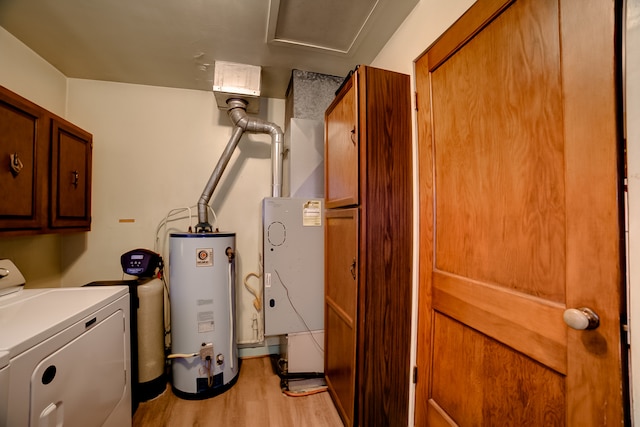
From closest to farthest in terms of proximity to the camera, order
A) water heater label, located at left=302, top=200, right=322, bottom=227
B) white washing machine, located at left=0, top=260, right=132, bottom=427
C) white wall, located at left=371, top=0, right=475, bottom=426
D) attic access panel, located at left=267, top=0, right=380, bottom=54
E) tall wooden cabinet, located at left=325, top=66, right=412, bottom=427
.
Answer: white washing machine, located at left=0, top=260, right=132, bottom=427, white wall, located at left=371, top=0, right=475, bottom=426, tall wooden cabinet, located at left=325, top=66, right=412, bottom=427, attic access panel, located at left=267, top=0, right=380, bottom=54, water heater label, located at left=302, top=200, right=322, bottom=227

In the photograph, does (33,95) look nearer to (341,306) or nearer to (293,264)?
(293,264)

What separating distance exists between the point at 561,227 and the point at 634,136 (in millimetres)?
256

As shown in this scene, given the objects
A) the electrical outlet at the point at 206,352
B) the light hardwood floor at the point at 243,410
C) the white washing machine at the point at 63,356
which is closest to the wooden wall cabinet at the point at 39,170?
the white washing machine at the point at 63,356

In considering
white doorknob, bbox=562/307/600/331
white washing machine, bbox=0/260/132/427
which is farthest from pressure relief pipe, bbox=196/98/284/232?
white doorknob, bbox=562/307/600/331

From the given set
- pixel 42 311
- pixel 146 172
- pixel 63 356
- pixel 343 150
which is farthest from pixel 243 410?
pixel 146 172

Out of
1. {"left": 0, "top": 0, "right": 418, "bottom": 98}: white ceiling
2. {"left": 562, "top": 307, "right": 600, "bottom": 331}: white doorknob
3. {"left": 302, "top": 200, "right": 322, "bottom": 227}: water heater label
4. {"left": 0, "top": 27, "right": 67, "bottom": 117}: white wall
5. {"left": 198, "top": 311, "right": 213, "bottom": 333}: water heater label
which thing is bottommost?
{"left": 198, "top": 311, "right": 213, "bottom": 333}: water heater label

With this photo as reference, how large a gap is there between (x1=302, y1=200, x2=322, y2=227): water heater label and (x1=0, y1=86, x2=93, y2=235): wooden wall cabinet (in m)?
1.69

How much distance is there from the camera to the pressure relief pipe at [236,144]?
2186 millimetres

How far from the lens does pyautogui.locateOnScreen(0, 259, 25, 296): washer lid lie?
1274 mm

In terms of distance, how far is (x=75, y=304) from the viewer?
1138 millimetres

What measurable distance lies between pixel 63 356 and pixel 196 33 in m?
1.94

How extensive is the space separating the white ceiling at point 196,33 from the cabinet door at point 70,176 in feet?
2.03

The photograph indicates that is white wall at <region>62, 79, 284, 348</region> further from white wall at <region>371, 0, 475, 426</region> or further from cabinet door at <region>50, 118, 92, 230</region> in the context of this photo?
white wall at <region>371, 0, 475, 426</region>

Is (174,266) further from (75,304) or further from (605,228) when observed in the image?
(605,228)
